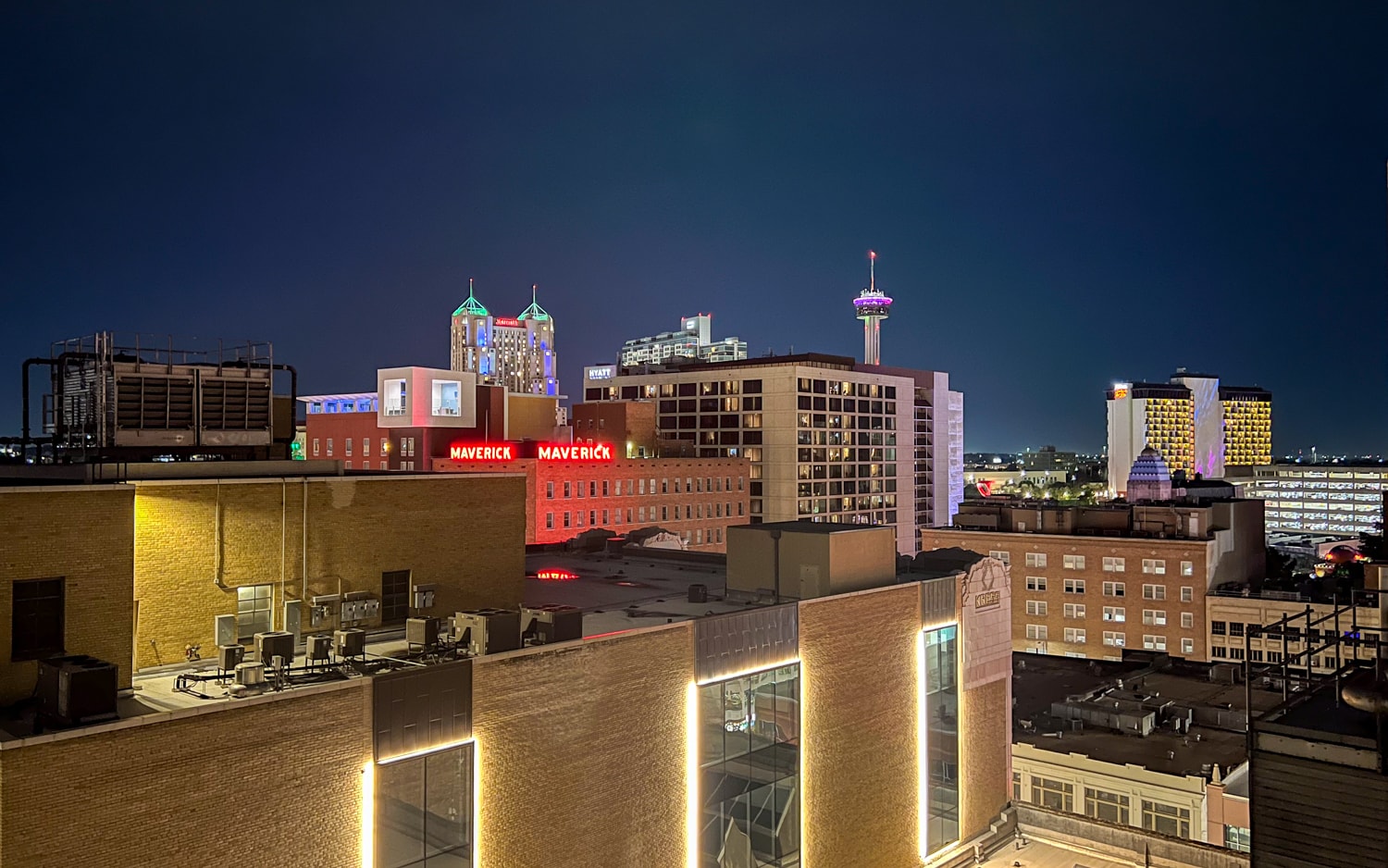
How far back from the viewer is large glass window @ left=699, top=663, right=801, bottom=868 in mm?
29469

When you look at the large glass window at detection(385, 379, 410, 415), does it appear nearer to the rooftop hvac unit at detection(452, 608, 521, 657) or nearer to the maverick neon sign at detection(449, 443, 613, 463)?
the maverick neon sign at detection(449, 443, 613, 463)

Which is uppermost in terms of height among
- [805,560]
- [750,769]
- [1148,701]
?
[805,560]

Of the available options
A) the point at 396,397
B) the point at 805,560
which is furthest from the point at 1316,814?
the point at 396,397

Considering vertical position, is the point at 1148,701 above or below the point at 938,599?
below

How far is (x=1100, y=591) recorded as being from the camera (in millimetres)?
89500

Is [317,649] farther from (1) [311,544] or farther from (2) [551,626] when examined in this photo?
(2) [551,626]

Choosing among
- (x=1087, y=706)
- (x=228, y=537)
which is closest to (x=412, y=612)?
(x=228, y=537)

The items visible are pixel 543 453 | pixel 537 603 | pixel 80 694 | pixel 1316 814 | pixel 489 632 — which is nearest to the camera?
pixel 80 694

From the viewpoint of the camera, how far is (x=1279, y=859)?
2067cm

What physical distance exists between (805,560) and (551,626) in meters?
11.2

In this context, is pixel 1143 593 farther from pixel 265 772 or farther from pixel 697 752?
pixel 265 772

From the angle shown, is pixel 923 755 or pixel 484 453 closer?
pixel 923 755

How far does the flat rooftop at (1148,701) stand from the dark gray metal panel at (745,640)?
2654cm

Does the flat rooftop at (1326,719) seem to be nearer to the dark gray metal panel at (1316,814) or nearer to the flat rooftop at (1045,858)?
the dark gray metal panel at (1316,814)
